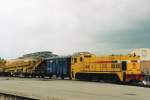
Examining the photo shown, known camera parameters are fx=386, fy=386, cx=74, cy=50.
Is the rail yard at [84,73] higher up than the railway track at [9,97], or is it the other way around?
the rail yard at [84,73]

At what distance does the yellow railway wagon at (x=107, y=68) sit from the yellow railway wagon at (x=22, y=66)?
41.0 ft

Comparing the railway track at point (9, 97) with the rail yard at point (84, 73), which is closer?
the railway track at point (9, 97)

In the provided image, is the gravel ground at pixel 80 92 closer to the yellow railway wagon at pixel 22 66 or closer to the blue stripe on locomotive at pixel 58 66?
the blue stripe on locomotive at pixel 58 66

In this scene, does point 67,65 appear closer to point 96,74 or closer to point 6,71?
point 96,74

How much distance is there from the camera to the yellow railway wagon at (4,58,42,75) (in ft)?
197

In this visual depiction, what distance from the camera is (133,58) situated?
138ft

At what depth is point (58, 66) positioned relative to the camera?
53.2 meters

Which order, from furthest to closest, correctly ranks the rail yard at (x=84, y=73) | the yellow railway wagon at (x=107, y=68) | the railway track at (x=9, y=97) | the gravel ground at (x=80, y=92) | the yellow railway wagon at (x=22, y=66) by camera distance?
the yellow railway wagon at (x=22, y=66)
the yellow railway wagon at (x=107, y=68)
the rail yard at (x=84, y=73)
the gravel ground at (x=80, y=92)
the railway track at (x=9, y=97)

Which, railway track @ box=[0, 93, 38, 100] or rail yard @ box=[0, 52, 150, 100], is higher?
rail yard @ box=[0, 52, 150, 100]

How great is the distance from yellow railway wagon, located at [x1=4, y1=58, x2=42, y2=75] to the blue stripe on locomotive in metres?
3.26

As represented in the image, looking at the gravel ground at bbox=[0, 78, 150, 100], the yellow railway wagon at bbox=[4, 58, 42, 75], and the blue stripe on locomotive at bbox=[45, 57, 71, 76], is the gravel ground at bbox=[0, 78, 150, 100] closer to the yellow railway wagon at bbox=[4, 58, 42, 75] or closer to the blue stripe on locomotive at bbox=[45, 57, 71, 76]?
the blue stripe on locomotive at bbox=[45, 57, 71, 76]

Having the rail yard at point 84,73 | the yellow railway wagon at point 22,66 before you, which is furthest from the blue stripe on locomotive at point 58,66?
the yellow railway wagon at point 22,66

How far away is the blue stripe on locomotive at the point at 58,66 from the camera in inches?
2005

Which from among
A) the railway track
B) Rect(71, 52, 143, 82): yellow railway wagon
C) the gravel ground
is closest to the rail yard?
Rect(71, 52, 143, 82): yellow railway wagon
